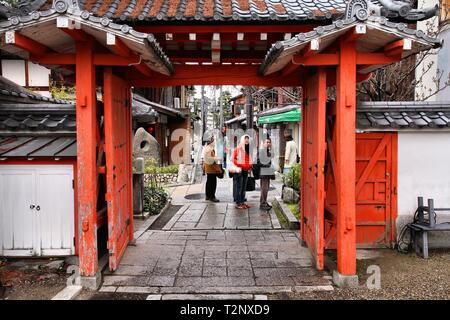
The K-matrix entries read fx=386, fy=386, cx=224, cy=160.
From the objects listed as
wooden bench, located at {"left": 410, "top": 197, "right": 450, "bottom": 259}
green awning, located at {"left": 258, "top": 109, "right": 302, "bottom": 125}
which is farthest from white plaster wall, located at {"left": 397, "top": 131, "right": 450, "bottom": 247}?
green awning, located at {"left": 258, "top": 109, "right": 302, "bottom": 125}

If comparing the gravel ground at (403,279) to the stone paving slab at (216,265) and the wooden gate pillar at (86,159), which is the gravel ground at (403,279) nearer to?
the stone paving slab at (216,265)

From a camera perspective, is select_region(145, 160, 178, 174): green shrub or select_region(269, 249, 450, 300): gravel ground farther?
select_region(145, 160, 178, 174): green shrub

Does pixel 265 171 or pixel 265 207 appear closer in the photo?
pixel 265 171

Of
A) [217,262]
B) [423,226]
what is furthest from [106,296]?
[423,226]

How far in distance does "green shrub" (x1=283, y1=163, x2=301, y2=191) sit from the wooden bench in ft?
15.9

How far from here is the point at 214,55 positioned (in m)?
7.35

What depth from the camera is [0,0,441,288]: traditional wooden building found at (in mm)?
5242

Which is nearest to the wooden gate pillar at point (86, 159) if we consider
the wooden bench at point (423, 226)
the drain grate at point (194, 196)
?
the wooden bench at point (423, 226)

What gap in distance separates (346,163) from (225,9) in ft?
10.7

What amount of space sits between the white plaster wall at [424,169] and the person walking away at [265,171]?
4.34 m

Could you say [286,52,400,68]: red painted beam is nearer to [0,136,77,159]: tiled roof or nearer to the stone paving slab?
the stone paving slab

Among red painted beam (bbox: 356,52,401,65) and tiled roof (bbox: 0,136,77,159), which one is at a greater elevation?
red painted beam (bbox: 356,52,401,65)

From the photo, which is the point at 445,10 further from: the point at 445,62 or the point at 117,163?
the point at 117,163

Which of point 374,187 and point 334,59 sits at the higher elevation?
point 334,59
